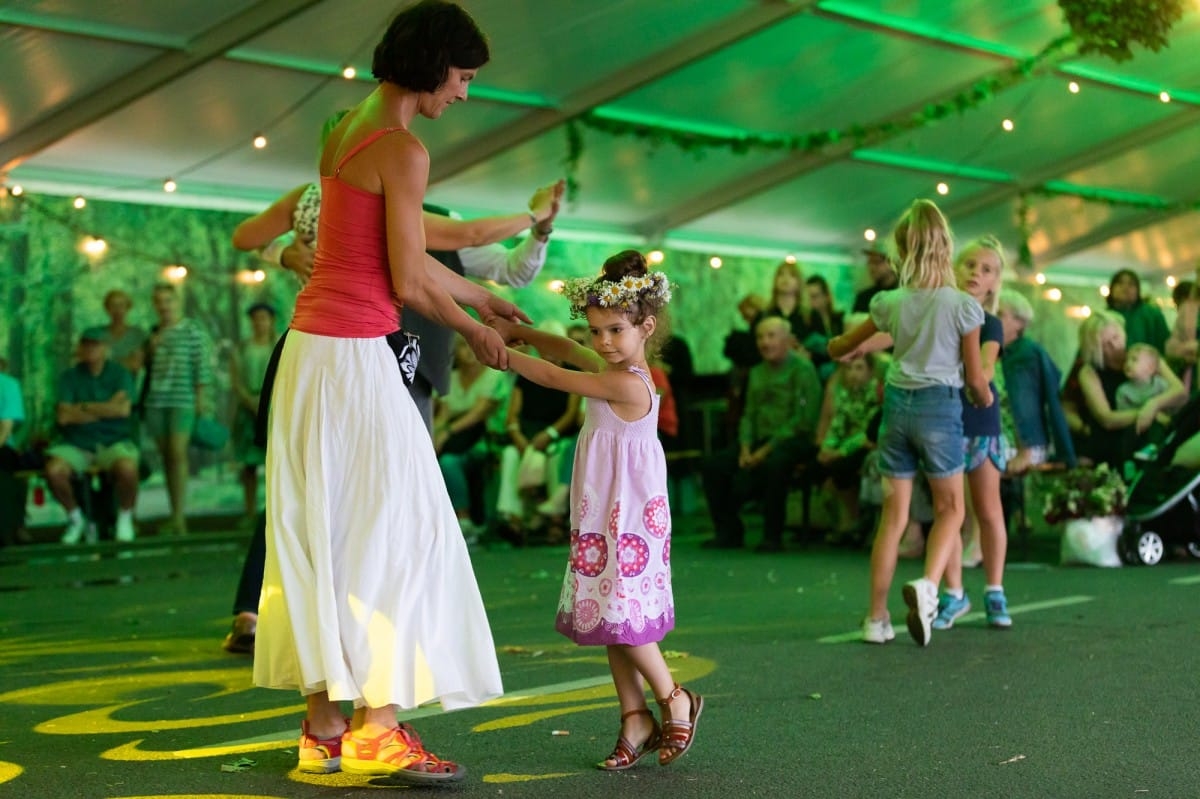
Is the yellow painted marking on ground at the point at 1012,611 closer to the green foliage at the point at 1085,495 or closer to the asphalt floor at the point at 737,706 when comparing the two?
the asphalt floor at the point at 737,706

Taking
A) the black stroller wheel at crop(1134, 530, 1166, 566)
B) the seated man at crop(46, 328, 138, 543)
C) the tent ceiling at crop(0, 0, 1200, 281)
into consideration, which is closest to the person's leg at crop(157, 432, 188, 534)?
the seated man at crop(46, 328, 138, 543)

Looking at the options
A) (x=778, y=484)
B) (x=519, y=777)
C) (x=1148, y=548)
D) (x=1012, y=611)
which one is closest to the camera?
(x=519, y=777)

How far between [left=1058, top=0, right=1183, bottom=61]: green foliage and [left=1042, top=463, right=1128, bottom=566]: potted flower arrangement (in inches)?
152

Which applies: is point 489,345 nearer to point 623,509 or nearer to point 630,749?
point 623,509

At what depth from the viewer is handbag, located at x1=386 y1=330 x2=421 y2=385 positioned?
4012 mm

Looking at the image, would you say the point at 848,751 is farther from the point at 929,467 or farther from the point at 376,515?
the point at 929,467

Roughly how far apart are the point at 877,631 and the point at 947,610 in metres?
0.62

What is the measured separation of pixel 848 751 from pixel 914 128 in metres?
12.9

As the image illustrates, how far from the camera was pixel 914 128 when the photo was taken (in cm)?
1622

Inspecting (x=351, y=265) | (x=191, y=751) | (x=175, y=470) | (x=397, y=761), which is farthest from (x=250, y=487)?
(x=397, y=761)

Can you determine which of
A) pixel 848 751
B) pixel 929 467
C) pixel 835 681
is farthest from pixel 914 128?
pixel 848 751

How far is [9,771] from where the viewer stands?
402 cm

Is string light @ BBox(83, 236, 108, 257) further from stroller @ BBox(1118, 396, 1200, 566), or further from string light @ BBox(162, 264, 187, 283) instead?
stroller @ BBox(1118, 396, 1200, 566)

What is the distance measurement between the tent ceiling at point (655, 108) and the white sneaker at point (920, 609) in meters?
7.29
